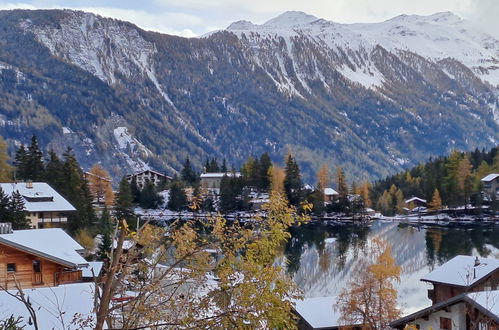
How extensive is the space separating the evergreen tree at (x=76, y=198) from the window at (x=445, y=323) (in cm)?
3684

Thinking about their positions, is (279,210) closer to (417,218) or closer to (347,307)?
(347,307)

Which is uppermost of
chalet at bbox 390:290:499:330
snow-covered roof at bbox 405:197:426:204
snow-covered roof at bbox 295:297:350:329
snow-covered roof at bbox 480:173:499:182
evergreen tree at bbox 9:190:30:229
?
snow-covered roof at bbox 480:173:499:182

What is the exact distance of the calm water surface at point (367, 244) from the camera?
45375 mm

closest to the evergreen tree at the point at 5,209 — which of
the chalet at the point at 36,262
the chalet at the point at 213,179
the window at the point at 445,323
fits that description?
the chalet at the point at 36,262

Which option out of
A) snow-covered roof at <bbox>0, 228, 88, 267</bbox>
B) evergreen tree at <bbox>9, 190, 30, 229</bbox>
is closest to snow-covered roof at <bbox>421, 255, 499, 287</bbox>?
snow-covered roof at <bbox>0, 228, 88, 267</bbox>

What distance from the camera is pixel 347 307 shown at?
30.4 metres

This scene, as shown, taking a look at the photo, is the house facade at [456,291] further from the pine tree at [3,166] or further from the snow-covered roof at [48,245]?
the pine tree at [3,166]

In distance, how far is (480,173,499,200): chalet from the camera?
364ft

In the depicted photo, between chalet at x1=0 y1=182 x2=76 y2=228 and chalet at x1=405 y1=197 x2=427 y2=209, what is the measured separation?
Answer: 71259mm

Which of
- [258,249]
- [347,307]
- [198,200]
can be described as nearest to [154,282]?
[258,249]

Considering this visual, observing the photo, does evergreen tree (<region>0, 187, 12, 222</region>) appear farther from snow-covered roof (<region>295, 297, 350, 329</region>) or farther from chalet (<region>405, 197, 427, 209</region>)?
chalet (<region>405, 197, 427, 209</region>)

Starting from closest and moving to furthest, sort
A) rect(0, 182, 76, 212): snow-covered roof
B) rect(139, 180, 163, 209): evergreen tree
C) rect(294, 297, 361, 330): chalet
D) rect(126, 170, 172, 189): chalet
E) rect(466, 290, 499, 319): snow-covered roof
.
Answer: rect(466, 290, 499, 319): snow-covered roof
rect(294, 297, 361, 330): chalet
rect(0, 182, 76, 212): snow-covered roof
rect(139, 180, 163, 209): evergreen tree
rect(126, 170, 172, 189): chalet

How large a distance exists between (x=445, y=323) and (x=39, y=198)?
3960 centimetres

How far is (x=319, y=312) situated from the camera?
3141cm
